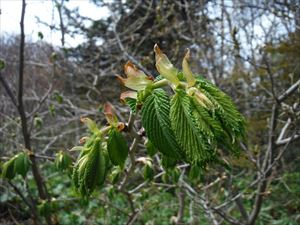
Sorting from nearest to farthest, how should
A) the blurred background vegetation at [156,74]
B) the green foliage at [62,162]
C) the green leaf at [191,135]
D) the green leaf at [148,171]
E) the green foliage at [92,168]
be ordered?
the green leaf at [191,135], the green foliage at [92,168], the green leaf at [148,171], the green foliage at [62,162], the blurred background vegetation at [156,74]

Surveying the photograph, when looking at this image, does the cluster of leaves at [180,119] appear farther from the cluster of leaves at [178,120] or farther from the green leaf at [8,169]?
the green leaf at [8,169]

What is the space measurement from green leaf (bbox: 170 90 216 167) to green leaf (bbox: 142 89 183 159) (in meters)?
0.03

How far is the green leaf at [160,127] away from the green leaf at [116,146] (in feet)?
0.55

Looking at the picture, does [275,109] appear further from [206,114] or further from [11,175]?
[206,114]

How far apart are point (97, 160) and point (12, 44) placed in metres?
7.76

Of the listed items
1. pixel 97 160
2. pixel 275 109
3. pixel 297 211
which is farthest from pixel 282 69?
pixel 97 160

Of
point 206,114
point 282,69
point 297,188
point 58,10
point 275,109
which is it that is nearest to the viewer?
point 206,114

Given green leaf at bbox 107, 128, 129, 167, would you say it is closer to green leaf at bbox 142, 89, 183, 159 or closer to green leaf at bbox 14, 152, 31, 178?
green leaf at bbox 142, 89, 183, 159

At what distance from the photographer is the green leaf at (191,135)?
61 cm

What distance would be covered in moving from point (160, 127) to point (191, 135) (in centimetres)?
7

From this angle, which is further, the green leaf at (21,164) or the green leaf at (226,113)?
the green leaf at (21,164)

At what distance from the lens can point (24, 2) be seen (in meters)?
2.43

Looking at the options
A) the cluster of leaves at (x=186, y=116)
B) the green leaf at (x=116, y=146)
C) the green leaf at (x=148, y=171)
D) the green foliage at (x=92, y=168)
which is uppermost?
the cluster of leaves at (x=186, y=116)

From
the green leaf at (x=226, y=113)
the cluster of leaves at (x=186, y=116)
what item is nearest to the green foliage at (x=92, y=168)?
the cluster of leaves at (x=186, y=116)
